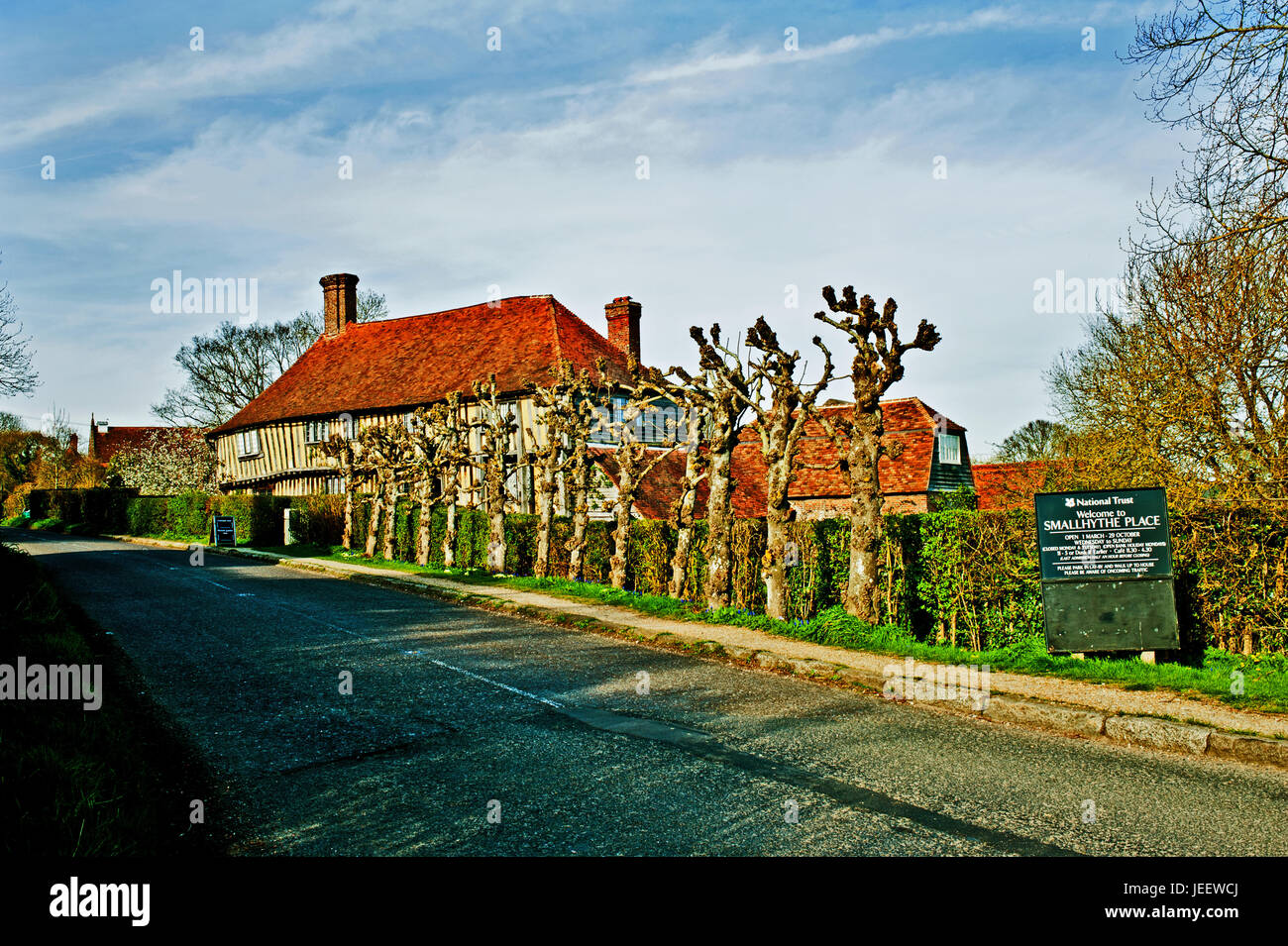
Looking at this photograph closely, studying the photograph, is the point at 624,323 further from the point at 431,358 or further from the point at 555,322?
the point at 431,358

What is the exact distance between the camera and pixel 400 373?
1635 inches

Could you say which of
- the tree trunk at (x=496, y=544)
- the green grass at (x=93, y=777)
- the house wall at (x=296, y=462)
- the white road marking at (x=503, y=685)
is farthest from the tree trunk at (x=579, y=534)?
the house wall at (x=296, y=462)

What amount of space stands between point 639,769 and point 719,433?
10126 mm

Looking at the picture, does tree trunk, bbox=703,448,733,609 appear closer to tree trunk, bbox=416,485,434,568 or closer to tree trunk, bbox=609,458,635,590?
tree trunk, bbox=609,458,635,590

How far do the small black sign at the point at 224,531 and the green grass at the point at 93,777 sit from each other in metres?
29.3

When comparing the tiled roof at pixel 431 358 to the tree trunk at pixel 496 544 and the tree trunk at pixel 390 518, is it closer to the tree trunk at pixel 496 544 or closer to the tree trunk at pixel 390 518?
the tree trunk at pixel 390 518

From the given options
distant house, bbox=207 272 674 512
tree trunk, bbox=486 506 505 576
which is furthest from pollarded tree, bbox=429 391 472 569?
distant house, bbox=207 272 674 512

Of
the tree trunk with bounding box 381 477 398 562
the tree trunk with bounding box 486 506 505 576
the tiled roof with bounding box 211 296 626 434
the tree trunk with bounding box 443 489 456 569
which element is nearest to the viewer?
the tree trunk with bounding box 486 506 505 576

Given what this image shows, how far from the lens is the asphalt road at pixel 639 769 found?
17.1ft

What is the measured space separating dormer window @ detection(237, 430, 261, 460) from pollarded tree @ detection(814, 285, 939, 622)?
39407mm

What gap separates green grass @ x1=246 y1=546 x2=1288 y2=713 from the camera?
885 cm

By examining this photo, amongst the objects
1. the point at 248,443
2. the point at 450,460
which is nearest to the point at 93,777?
the point at 450,460
